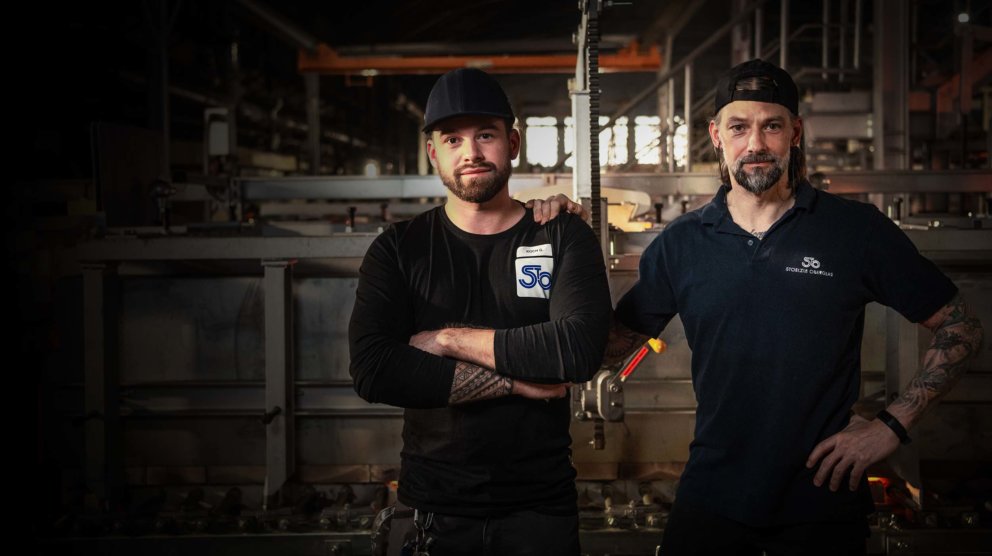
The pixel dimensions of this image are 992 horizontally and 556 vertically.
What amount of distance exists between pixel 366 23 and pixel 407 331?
361 inches

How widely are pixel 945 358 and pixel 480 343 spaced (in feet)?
3.91

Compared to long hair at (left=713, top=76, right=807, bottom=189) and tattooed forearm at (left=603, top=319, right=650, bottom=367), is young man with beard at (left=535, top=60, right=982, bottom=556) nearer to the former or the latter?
long hair at (left=713, top=76, right=807, bottom=189)

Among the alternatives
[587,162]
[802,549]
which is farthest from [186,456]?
[802,549]

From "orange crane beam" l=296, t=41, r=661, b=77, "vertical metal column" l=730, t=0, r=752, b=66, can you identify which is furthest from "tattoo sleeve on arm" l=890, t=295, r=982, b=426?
Result: "orange crane beam" l=296, t=41, r=661, b=77

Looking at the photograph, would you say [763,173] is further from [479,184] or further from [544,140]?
[544,140]

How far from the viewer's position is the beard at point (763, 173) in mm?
2068

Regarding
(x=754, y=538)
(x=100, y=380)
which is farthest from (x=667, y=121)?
(x=754, y=538)

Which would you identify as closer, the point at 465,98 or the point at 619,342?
the point at 465,98

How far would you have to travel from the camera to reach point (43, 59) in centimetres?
834

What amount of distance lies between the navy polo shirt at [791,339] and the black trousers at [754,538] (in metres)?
0.03

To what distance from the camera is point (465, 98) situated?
212cm

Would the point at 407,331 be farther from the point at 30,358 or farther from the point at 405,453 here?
the point at 30,358

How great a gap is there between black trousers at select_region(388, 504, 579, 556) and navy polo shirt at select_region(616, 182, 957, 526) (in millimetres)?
392

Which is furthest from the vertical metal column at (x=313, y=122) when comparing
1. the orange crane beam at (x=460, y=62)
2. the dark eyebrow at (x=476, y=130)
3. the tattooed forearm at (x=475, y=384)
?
the tattooed forearm at (x=475, y=384)
